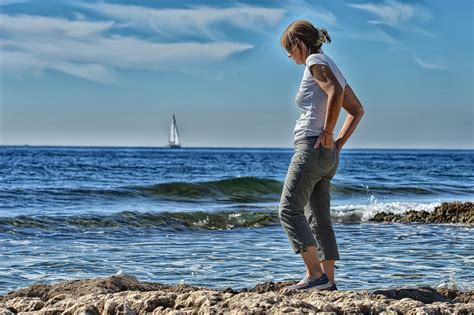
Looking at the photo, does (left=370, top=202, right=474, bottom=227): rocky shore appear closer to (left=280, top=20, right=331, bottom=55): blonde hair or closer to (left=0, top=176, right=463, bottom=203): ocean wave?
(left=0, top=176, right=463, bottom=203): ocean wave

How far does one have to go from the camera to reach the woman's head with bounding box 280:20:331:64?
509 cm

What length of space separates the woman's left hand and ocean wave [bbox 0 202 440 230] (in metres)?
7.93

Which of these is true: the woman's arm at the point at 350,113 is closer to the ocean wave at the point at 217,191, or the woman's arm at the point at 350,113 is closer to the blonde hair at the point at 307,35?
the blonde hair at the point at 307,35

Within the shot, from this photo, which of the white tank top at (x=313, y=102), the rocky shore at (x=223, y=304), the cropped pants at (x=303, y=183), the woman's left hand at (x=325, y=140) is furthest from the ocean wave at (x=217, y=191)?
the rocky shore at (x=223, y=304)

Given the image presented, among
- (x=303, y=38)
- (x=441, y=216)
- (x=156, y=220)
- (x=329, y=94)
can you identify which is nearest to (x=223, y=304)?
(x=329, y=94)

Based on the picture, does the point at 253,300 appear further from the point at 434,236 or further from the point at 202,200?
the point at 202,200

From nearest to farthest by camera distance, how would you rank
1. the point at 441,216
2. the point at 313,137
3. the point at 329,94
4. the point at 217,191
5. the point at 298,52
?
1. the point at 329,94
2. the point at 313,137
3. the point at 298,52
4. the point at 441,216
5. the point at 217,191

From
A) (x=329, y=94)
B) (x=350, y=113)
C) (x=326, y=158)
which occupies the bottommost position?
(x=326, y=158)

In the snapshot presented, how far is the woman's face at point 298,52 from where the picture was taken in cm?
510

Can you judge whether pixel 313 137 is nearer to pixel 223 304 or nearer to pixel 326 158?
pixel 326 158

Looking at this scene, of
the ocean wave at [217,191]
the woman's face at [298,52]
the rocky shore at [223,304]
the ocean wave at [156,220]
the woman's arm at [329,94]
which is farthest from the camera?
the ocean wave at [217,191]

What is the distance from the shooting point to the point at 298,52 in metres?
5.12

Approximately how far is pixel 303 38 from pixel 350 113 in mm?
619

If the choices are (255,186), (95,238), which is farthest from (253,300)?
(255,186)
